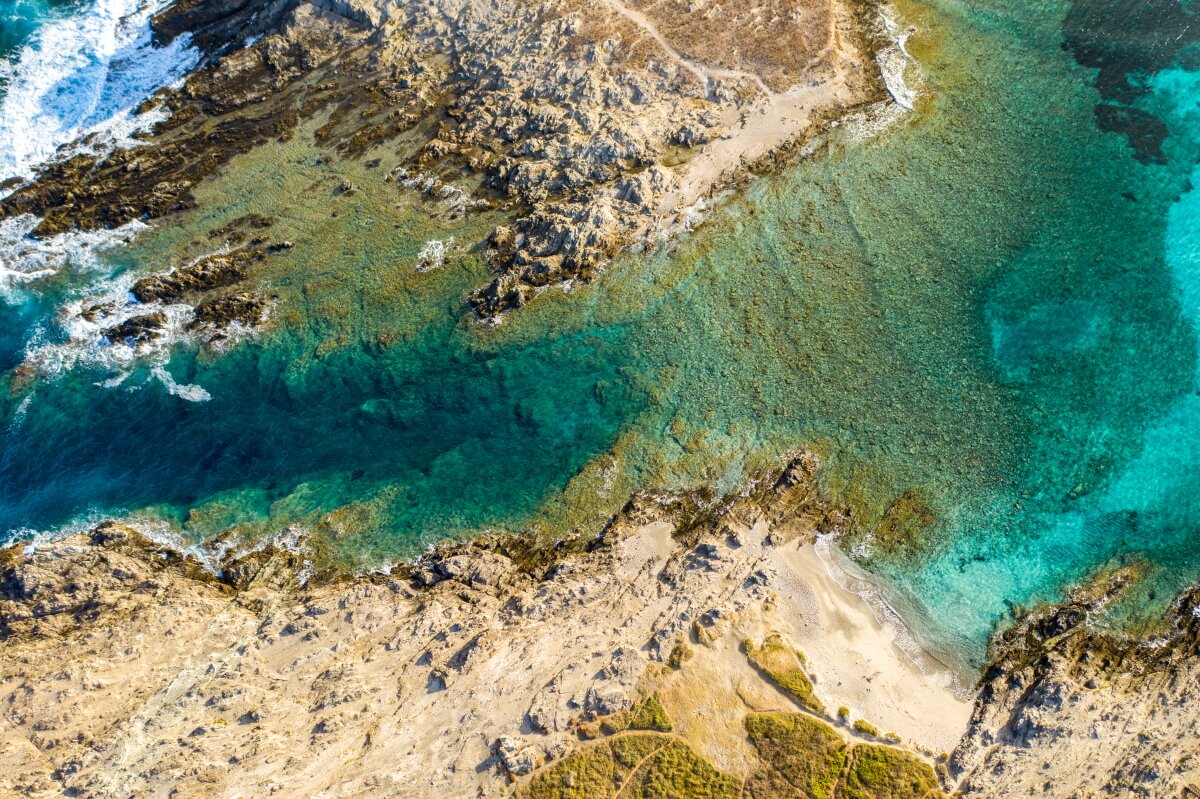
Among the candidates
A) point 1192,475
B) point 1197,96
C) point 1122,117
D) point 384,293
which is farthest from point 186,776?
point 1197,96

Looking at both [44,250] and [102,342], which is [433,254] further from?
[44,250]

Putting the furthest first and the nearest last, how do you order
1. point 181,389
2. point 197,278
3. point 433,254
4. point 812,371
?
1. point 197,278
2. point 433,254
3. point 181,389
4. point 812,371

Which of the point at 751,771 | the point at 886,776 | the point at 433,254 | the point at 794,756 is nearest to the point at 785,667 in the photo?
the point at 794,756

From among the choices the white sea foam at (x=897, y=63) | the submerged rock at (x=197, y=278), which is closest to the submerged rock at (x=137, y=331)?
the submerged rock at (x=197, y=278)

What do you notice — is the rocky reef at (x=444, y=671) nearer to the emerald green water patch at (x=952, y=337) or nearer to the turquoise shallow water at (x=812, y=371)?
the turquoise shallow water at (x=812, y=371)

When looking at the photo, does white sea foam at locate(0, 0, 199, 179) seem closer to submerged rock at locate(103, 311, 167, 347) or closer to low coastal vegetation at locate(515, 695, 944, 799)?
submerged rock at locate(103, 311, 167, 347)
